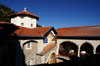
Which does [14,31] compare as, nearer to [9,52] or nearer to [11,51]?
[11,51]

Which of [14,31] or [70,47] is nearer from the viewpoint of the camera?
[14,31]

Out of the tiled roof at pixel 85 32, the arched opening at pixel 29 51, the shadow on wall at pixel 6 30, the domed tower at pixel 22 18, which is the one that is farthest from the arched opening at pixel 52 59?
the domed tower at pixel 22 18

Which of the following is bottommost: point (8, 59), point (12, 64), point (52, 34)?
point (12, 64)

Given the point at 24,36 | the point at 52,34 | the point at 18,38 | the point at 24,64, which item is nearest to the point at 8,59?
the point at 24,64

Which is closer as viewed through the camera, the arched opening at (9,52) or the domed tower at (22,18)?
the arched opening at (9,52)

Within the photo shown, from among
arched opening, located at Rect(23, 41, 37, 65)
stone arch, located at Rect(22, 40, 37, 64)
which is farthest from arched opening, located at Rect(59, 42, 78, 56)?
arched opening, located at Rect(23, 41, 37, 65)

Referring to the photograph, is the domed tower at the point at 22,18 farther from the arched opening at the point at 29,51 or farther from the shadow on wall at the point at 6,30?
the arched opening at the point at 29,51

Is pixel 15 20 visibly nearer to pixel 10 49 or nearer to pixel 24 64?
pixel 10 49

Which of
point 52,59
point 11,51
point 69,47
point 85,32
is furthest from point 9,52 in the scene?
point 85,32

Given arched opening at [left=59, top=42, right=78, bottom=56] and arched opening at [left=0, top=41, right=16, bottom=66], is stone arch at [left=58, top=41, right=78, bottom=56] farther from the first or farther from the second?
arched opening at [left=0, top=41, right=16, bottom=66]

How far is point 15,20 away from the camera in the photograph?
1487 centimetres

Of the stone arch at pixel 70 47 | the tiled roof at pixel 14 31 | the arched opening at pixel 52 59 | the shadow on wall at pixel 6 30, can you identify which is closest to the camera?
the shadow on wall at pixel 6 30

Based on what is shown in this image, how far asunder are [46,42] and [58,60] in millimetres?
4531

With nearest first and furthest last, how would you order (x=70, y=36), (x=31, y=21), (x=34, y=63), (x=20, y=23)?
(x=34, y=63), (x=70, y=36), (x=20, y=23), (x=31, y=21)
